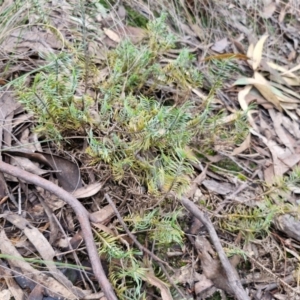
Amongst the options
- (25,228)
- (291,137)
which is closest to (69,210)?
(25,228)

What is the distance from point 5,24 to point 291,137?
1.15 meters

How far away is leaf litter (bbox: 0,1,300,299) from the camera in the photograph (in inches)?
54.7

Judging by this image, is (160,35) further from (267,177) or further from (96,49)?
(267,177)

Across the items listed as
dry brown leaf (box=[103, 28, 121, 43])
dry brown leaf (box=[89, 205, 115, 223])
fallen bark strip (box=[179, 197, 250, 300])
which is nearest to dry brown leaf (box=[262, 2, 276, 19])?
dry brown leaf (box=[103, 28, 121, 43])

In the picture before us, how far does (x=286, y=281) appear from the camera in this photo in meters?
1.50

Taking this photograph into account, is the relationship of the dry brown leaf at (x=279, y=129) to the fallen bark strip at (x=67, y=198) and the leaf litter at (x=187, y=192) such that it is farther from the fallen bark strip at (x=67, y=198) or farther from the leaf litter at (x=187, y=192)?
the fallen bark strip at (x=67, y=198)

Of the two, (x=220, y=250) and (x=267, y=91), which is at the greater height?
(x=267, y=91)

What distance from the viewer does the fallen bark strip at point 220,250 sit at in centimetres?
137

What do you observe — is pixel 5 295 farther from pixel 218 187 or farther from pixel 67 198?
pixel 218 187

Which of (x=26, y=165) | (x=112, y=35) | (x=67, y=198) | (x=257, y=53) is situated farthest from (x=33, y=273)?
(x=257, y=53)

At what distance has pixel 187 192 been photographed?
61.2 inches

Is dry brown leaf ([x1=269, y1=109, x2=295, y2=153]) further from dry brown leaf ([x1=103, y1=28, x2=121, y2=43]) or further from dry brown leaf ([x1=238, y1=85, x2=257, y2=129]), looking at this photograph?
dry brown leaf ([x1=103, y1=28, x2=121, y2=43])

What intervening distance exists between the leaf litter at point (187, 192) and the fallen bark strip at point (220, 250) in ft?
0.13

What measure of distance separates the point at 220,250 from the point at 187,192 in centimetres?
22
